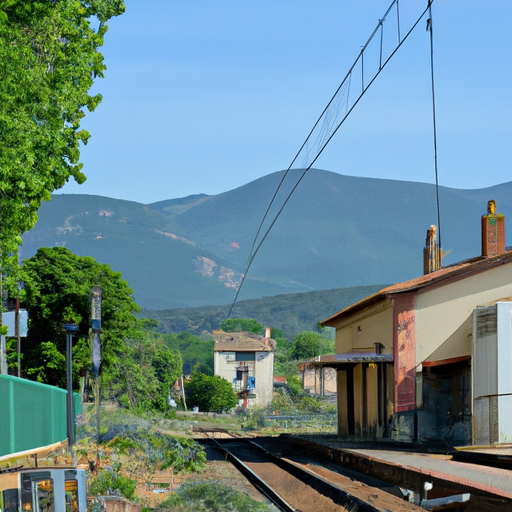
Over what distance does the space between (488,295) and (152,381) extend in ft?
105

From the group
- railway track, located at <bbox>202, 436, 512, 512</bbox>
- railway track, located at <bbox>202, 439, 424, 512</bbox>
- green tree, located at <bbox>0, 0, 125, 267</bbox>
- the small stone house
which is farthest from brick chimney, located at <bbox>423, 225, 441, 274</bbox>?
the small stone house

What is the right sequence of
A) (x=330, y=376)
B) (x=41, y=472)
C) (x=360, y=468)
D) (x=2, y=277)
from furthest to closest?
(x=330, y=376)
(x=2, y=277)
(x=360, y=468)
(x=41, y=472)

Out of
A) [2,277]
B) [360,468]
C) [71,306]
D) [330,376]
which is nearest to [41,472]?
[360,468]

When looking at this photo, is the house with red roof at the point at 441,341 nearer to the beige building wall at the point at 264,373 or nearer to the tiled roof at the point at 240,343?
the beige building wall at the point at 264,373

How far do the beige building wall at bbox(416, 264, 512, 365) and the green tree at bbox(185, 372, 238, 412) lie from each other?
231 feet

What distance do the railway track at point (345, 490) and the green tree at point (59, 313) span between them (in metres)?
20.8

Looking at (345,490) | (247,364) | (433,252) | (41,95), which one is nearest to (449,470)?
(345,490)

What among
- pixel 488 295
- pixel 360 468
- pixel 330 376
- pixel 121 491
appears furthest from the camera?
pixel 330 376

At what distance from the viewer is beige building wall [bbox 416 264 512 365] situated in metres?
30.1

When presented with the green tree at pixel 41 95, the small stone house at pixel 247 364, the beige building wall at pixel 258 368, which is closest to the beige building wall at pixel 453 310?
the green tree at pixel 41 95

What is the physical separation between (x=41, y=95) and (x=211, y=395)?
79.7m

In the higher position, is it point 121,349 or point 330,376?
point 121,349

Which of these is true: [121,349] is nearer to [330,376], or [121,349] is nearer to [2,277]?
[2,277]

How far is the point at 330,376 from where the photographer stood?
126m
